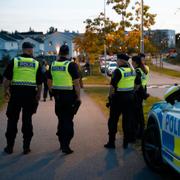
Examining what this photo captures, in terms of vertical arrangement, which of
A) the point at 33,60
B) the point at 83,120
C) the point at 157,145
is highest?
the point at 33,60

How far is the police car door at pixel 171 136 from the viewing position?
5.74 metres

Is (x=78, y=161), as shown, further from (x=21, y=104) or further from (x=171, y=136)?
(x=171, y=136)

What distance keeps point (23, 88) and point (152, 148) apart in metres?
Answer: 2.54

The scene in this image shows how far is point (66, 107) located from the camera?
843 centimetres

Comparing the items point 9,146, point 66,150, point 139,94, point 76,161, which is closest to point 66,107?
point 66,150

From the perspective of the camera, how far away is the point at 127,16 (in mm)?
39781

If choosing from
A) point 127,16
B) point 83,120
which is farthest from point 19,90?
point 127,16

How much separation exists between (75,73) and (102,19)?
3827 centimetres

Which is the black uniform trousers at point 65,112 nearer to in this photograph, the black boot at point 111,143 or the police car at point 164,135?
the black boot at point 111,143

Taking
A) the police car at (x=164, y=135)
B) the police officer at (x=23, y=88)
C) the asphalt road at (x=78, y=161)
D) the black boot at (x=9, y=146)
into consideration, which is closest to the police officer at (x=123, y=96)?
the asphalt road at (x=78, y=161)

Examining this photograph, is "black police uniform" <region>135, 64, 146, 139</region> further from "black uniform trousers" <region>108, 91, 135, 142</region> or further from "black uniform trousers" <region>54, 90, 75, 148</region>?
"black uniform trousers" <region>54, 90, 75, 148</region>

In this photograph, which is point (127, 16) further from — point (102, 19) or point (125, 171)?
point (125, 171)

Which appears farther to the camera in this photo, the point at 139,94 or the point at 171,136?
the point at 139,94

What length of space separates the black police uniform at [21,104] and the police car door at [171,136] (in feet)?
9.18
